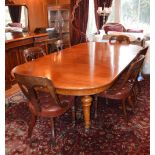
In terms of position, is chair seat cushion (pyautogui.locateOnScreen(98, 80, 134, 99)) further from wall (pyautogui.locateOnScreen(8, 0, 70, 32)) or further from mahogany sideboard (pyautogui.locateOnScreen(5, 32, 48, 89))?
wall (pyautogui.locateOnScreen(8, 0, 70, 32))

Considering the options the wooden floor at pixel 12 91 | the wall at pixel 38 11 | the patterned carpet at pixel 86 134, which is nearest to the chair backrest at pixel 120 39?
the patterned carpet at pixel 86 134

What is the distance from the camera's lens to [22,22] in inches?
176

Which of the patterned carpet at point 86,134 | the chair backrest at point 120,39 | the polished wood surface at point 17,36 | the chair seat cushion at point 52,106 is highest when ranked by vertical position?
the polished wood surface at point 17,36

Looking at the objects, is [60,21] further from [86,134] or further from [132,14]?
[86,134]

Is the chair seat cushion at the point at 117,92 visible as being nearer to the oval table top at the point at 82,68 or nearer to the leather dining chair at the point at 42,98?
the oval table top at the point at 82,68

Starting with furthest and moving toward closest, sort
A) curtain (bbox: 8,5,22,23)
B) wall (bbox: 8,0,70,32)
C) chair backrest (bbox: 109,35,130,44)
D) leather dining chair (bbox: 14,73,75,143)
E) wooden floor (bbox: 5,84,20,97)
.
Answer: wall (bbox: 8,0,70,32)
curtain (bbox: 8,5,22,23)
chair backrest (bbox: 109,35,130,44)
wooden floor (bbox: 5,84,20,97)
leather dining chair (bbox: 14,73,75,143)

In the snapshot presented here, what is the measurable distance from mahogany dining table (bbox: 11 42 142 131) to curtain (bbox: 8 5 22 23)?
1.66 metres

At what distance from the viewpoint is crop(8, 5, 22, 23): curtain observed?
4.10 metres

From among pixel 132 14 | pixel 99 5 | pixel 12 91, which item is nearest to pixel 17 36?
pixel 12 91

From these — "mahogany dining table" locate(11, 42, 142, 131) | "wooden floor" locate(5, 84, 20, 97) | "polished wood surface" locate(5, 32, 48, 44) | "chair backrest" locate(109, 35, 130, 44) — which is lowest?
"wooden floor" locate(5, 84, 20, 97)

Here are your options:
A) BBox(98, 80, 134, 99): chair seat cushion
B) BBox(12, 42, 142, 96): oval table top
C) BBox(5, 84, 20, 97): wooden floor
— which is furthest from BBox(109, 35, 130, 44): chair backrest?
BBox(5, 84, 20, 97): wooden floor

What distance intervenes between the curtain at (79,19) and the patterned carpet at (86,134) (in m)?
3.47

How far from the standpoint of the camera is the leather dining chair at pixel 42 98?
5.68 ft
